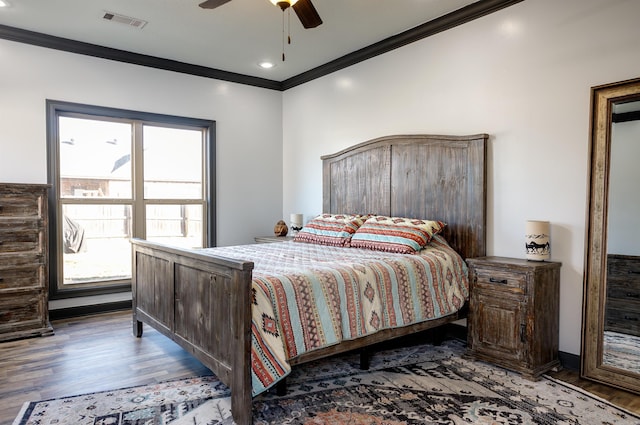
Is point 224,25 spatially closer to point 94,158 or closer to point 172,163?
point 172,163

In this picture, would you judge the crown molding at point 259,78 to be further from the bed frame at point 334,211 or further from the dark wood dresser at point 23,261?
the dark wood dresser at point 23,261

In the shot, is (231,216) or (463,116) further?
(231,216)

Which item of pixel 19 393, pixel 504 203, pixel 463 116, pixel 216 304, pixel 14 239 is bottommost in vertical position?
pixel 19 393

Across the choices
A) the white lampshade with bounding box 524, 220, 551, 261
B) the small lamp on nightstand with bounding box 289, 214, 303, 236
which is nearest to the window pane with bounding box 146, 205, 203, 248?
the small lamp on nightstand with bounding box 289, 214, 303, 236

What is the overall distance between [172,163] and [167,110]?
613 millimetres

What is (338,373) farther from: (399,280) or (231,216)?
(231,216)

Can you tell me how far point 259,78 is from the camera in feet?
18.1

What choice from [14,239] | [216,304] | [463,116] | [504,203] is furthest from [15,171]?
[504,203]

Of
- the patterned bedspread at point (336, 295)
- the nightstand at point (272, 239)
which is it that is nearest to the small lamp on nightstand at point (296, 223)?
the nightstand at point (272, 239)

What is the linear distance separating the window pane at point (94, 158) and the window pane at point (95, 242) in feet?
0.60

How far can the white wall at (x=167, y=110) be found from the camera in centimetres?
400

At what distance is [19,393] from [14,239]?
5.19 feet

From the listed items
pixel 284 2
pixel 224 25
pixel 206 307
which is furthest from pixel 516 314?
pixel 224 25

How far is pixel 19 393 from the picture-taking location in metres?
2.59
